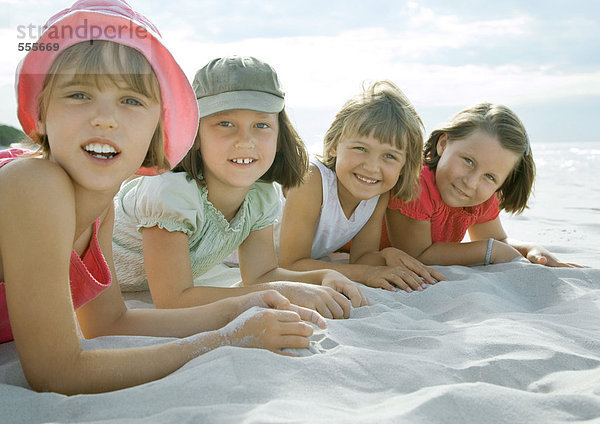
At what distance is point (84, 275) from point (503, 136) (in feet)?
8.68

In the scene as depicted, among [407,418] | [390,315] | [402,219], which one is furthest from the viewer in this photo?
[402,219]

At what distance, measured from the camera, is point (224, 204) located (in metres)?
2.75

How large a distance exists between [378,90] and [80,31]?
2092 mm

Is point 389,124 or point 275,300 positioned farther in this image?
point 389,124

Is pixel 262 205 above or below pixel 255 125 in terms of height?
below

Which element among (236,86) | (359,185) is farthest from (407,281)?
(236,86)

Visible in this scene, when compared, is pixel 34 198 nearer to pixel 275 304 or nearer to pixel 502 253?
pixel 275 304

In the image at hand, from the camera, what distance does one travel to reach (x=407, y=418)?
1.21m

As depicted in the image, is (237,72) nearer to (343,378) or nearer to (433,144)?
(343,378)

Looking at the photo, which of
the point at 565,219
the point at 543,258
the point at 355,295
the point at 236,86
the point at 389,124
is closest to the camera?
the point at 355,295

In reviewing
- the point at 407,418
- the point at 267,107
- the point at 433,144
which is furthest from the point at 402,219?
the point at 407,418

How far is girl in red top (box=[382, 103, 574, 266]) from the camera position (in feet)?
11.3

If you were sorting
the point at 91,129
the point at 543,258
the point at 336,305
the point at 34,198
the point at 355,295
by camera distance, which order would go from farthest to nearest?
the point at 543,258 → the point at 355,295 → the point at 336,305 → the point at 91,129 → the point at 34,198

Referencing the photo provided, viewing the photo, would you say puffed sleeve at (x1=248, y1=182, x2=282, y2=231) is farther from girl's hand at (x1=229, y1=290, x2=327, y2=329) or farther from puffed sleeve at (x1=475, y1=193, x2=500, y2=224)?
puffed sleeve at (x1=475, y1=193, x2=500, y2=224)
